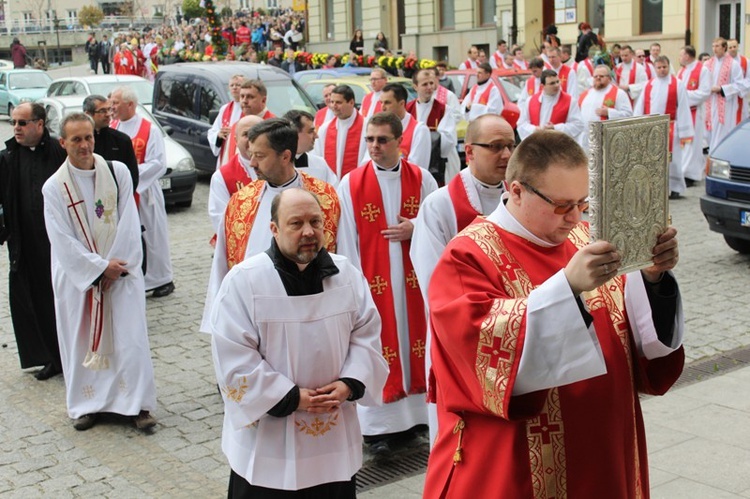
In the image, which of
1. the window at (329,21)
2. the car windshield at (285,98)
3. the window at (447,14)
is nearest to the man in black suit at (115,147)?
the car windshield at (285,98)

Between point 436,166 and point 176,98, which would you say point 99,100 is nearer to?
point 436,166

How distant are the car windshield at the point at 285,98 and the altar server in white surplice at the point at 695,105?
5.49m

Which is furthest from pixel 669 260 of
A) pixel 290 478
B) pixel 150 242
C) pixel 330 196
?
pixel 150 242

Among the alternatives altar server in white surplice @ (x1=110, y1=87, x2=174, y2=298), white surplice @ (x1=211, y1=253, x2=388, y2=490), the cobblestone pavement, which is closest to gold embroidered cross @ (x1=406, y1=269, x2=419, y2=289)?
the cobblestone pavement

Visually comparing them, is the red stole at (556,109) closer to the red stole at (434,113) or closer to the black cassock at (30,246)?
the red stole at (434,113)

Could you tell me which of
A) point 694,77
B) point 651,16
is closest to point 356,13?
point 651,16

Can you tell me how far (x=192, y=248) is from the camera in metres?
12.4

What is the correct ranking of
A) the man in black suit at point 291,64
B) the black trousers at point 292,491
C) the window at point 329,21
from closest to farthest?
the black trousers at point 292,491 → the man in black suit at point 291,64 → the window at point 329,21

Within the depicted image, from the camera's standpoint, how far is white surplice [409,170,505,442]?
5266 millimetres

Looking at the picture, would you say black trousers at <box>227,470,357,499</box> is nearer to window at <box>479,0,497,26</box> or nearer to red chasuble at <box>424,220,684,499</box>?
red chasuble at <box>424,220,684,499</box>

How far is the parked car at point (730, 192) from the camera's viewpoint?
10383 mm

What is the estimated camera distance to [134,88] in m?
19.8

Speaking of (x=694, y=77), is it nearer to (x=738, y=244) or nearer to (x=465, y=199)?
(x=738, y=244)

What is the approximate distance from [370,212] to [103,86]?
13642mm
